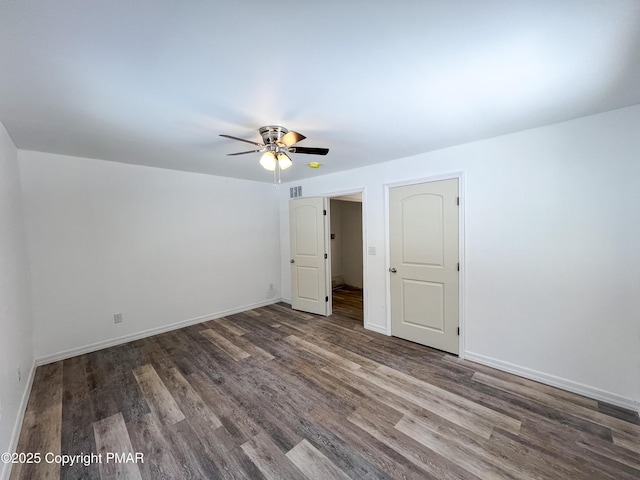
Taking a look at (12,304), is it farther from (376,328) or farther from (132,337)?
(376,328)

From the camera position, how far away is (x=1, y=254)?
185 centimetres

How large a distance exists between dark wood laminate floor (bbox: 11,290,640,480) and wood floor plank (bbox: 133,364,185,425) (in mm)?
12

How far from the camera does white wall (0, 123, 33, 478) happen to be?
1683 mm

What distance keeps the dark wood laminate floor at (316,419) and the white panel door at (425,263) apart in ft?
1.01

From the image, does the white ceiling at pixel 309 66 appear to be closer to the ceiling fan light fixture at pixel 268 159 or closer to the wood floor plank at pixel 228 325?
the ceiling fan light fixture at pixel 268 159

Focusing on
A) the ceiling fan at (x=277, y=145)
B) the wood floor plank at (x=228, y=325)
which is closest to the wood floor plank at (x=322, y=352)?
the wood floor plank at (x=228, y=325)

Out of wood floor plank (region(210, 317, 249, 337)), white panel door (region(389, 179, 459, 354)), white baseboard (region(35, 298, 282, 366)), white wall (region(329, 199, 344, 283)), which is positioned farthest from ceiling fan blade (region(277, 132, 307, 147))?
white wall (region(329, 199, 344, 283))

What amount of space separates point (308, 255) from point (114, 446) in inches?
123

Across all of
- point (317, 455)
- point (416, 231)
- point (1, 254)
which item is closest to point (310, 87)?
point (416, 231)

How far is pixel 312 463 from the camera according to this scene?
5.20ft

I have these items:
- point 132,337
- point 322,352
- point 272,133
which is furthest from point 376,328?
point 132,337

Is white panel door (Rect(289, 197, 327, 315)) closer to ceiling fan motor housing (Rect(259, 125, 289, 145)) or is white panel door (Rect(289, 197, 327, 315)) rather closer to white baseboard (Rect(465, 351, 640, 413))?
ceiling fan motor housing (Rect(259, 125, 289, 145))

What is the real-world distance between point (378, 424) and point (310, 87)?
2.43 meters

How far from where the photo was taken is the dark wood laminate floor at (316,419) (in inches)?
61.6
